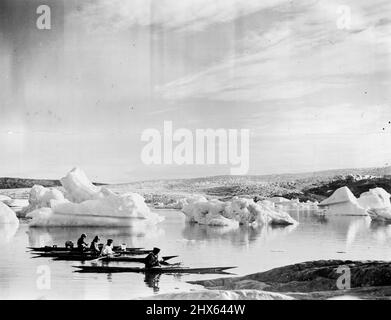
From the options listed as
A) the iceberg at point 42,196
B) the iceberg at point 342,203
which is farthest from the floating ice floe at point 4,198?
the iceberg at point 342,203

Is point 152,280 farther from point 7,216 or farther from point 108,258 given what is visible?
point 7,216

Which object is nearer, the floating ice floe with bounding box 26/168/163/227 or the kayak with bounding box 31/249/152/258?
the kayak with bounding box 31/249/152/258

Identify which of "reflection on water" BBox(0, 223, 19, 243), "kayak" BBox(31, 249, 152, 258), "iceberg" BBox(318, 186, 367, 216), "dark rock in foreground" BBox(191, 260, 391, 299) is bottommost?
"dark rock in foreground" BBox(191, 260, 391, 299)

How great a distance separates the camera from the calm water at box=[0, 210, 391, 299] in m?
7.33

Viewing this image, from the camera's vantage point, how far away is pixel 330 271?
7590 millimetres

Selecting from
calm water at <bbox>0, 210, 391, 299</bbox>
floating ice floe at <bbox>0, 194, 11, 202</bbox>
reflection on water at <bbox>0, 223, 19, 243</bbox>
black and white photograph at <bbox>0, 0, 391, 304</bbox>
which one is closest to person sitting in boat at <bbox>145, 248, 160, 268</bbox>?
black and white photograph at <bbox>0, 0, 391, 304</bbox>

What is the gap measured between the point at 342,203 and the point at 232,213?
4.35 ft

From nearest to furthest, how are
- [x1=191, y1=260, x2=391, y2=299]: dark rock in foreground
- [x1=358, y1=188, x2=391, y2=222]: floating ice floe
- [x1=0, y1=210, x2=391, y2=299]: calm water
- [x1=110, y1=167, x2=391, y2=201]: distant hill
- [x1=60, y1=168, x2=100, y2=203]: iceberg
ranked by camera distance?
[x1=0, y1=210, x2=391, y2=299]: calm water, [x1=191, y1=260, x2=391, y2=299]: dark rock in foreground, [x1=60, y1=168, x2=100, y2=203]: iceberg, [x1=110, y1=167, x2=391, y2=201]: distant hill, [x1=358, y1=188, x2=391, y2=222]: floating ice floe

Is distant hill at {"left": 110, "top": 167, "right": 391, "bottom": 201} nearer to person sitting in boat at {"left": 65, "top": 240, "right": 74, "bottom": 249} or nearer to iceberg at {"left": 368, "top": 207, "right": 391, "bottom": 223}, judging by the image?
iceberg at {"left": 368, "top": 207, "right": 391, "bottom": 223}

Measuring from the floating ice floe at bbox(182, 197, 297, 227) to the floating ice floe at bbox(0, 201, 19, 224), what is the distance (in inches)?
75.9

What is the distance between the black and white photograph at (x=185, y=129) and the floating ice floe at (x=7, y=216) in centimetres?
2

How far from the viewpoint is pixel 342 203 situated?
8.29 m

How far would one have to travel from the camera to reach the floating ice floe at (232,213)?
8.00 metres
